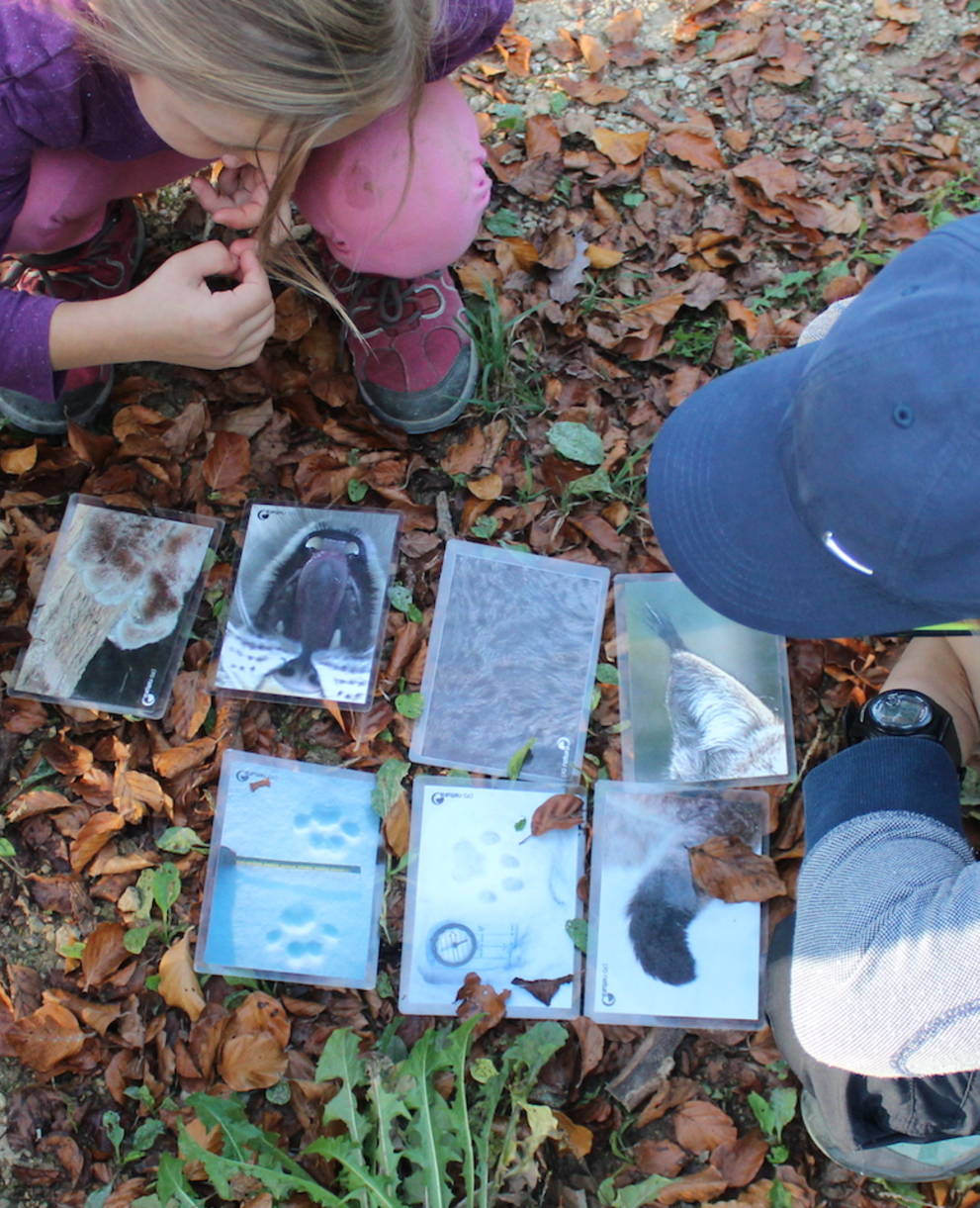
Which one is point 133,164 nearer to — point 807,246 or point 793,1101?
point 807,246

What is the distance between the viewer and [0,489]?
77.7 inches

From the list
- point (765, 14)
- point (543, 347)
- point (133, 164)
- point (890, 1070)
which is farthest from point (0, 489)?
point (765, 14)

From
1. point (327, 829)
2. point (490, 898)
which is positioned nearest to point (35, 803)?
point (327, 829)

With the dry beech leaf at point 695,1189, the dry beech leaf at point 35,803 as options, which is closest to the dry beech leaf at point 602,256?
the dry beech leaf at point 35,803

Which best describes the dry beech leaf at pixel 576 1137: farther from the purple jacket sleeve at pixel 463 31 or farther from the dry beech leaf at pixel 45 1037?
the purple jacket sleeve at pixel 463 31

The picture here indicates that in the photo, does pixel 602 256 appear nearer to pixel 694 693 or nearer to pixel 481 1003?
pixel 694 693

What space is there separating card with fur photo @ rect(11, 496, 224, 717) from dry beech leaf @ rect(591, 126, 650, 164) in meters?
1.24

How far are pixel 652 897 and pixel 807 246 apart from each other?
1.47 m

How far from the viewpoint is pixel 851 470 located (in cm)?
117

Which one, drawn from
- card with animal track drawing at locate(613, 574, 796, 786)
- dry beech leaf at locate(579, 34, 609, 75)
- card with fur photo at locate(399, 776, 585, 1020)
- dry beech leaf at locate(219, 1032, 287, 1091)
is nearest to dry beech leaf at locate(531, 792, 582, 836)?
card with fur photo at locate(399, 776, 585, 1020)

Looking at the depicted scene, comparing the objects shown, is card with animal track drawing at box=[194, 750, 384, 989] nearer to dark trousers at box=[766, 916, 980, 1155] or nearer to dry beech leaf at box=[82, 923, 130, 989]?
dry beech leaf at box=[82, 923, 130, 989]

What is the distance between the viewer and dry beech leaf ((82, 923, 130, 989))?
5.66 feet

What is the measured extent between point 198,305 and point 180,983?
1.16 meters

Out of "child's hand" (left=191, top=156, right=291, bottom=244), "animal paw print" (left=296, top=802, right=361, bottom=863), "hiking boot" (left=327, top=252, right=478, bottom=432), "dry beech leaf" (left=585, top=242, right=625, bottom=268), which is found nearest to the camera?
"child's hand" (left=191, top=156, right=291, bottom=244)
